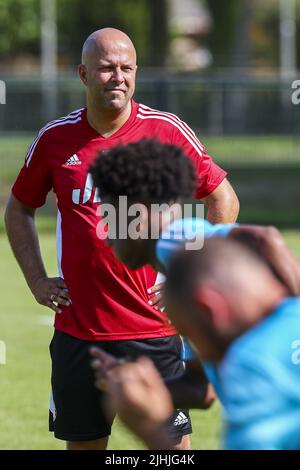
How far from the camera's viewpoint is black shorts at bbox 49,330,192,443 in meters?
5.74

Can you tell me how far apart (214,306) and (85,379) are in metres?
2.54

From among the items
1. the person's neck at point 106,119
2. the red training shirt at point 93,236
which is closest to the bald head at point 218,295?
the red training shirt at point 93,236

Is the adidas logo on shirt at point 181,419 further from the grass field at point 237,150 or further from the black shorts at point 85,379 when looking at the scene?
the grass field at point 237,150

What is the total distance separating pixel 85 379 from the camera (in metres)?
5.75

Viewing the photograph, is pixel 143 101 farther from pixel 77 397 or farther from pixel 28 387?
pixel 77 397

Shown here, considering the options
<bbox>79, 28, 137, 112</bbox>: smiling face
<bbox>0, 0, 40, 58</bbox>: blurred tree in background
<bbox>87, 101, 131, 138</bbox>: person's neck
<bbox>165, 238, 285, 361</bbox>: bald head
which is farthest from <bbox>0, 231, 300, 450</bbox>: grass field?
<bbox>0, 0, 40, 58</bbox>: blurred tree in background

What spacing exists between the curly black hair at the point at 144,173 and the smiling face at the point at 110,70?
1.73 m

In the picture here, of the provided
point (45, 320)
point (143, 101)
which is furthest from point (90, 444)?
point (143, 101)

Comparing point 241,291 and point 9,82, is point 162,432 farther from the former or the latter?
point 9,82

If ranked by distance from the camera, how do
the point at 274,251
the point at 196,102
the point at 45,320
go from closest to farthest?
1. the point at 274,251
2. the point at 45,320
3. the point at 196,102

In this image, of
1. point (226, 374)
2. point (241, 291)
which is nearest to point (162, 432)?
point (226, 374)

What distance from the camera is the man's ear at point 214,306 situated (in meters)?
3.32

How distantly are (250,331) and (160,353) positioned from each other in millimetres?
2484

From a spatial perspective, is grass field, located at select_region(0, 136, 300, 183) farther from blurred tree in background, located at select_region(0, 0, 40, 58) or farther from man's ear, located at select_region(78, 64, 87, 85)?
blurred tree in background, located at select_region(0, 0, 40, 58)
